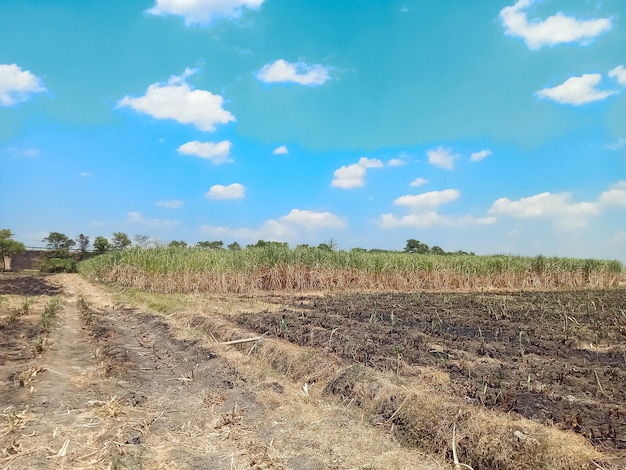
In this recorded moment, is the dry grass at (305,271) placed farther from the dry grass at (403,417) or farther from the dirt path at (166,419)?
the dry grass at (403,417)

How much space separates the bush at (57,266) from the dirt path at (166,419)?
35718 millimetres

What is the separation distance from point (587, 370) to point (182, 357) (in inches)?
245

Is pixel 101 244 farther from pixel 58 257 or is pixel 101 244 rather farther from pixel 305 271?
pixel 305 271

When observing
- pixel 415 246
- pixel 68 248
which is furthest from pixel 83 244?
pixel 415 246

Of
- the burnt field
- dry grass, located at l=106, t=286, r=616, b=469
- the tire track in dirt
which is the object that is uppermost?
the burnt field

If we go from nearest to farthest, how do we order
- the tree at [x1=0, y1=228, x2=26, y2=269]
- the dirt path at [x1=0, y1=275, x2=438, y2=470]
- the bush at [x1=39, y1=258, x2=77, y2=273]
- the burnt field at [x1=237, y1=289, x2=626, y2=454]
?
the dirt path at [x1=0, y1=275, x2=438, y2=470], the burnt field at [x1=237, y1=289, x2=626, y2=454], the tree at [x1=0, y1=228, x2=26, y2=269], the bush at [x1=39, y1=258, x2=77, y2=273]

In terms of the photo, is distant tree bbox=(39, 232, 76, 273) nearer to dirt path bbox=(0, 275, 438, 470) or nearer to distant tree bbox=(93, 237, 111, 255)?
distant tree bbox=(93, 237, 111, 255)

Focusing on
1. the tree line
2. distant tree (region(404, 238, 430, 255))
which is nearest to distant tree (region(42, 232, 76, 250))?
the tree line

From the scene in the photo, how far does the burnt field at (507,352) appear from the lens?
178 inches

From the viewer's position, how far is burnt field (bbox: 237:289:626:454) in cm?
451

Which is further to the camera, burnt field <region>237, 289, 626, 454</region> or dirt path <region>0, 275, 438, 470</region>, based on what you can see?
burnt field <region>237, 289, 626, 454</region>

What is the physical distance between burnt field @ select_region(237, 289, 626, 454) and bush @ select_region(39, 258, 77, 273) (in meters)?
34.8

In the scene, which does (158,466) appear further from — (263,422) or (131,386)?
(131,386)

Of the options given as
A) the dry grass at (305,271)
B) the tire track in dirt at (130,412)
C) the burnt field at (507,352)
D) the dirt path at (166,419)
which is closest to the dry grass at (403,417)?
the dirt path at (166,419)
